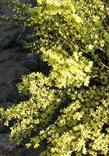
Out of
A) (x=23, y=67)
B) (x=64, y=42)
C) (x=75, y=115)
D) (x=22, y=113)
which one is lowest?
(x=75, y=115)

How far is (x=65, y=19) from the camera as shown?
7.35m

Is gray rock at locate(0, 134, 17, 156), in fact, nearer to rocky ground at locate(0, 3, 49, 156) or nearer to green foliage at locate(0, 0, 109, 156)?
rocky ground at locate(0, 3, 49, 156)

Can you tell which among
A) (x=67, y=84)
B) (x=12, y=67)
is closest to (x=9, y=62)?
(x=12, y=67)

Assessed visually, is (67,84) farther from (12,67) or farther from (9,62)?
(9,62)

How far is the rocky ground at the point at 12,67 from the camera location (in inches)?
A: 440

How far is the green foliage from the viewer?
22.8 feet

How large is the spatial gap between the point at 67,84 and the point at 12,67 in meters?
7.36

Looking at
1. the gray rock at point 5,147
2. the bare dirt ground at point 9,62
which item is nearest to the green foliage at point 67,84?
the gray rock at point 5,147

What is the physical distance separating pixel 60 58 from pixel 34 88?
3.99 feet

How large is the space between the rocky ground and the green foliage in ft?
7.44

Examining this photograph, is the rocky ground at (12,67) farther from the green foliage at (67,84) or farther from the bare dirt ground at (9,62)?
the green foliage at (67,84)

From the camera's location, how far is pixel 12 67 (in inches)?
603

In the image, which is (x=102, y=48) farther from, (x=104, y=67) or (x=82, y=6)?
(x=82, y=6)

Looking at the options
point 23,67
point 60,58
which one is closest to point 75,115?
point 60,58
